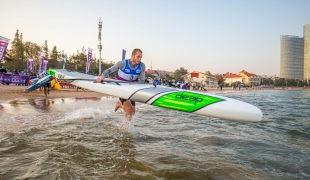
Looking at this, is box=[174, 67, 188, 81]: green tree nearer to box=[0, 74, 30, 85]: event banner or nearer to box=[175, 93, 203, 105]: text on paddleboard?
box=[0, 74, 30, 85]: event banner

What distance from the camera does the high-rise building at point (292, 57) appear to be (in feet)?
538

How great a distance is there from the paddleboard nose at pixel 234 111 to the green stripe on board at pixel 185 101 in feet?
0.40

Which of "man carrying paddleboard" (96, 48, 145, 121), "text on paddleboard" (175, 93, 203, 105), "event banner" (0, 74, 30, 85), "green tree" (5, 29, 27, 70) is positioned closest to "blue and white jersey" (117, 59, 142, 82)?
"man carrying paddleboard" (96, 48, 145, 121)

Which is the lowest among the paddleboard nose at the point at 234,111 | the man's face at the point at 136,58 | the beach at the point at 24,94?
the beach at the point at 24,94

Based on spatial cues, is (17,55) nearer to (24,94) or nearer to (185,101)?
(24,94)

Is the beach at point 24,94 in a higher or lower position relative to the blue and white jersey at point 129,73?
lower

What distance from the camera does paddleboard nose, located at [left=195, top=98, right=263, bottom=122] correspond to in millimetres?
3088

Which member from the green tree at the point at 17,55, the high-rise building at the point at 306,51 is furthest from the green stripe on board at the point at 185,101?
the high-rise building at the point at 306,51

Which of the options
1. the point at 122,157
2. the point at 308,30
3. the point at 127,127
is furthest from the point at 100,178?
the point at 308,30

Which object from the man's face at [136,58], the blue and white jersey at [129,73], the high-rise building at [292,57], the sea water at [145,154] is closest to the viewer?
the sea water at [145,154]

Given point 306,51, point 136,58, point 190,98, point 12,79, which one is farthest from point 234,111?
point 306,51

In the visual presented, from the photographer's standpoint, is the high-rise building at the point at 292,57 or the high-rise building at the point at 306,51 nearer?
the high-rise building at the point at 306,51

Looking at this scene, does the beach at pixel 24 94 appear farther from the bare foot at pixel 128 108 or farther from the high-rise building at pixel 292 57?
the high-rise building at pixel 292 57

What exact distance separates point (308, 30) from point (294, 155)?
7779 inches
